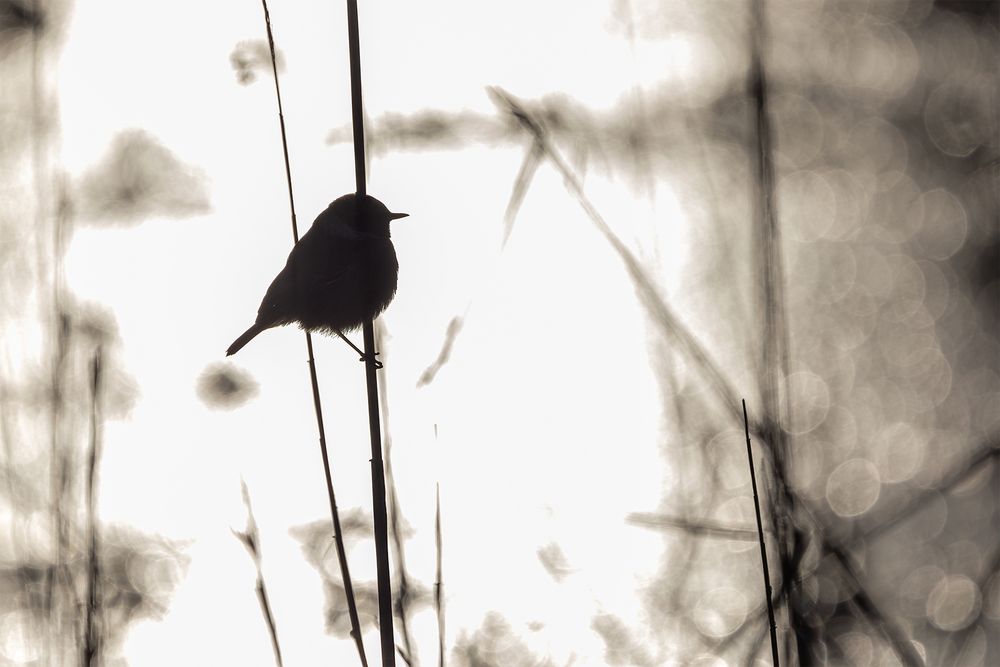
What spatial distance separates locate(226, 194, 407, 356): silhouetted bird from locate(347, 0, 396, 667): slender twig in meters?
1.61

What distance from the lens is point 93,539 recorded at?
1897mm

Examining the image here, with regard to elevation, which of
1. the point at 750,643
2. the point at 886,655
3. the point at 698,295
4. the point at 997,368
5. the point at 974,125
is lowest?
the point at 886,655

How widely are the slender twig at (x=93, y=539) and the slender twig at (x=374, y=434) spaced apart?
590 mm

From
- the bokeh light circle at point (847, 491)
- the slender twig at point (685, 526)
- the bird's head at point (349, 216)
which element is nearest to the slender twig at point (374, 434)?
the slender twig at point (685, 526)

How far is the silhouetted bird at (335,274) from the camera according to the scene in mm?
3355

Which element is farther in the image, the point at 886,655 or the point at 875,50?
the point at 875,50

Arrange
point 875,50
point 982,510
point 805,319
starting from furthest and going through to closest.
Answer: point 875,50 → point 805,319 → point 982,510

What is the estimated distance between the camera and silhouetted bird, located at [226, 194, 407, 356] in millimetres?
3355

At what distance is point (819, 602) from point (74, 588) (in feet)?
5.12

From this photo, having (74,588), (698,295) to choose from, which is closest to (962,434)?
(698,295)

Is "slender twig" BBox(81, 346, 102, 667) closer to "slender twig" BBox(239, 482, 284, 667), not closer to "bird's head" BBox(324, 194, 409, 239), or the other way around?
"slender twig" BBox(239, 482, 284, 667)

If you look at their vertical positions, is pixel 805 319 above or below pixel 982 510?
above

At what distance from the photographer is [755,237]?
6.51 feet

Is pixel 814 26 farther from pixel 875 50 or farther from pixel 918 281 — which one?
pixel 918 281
